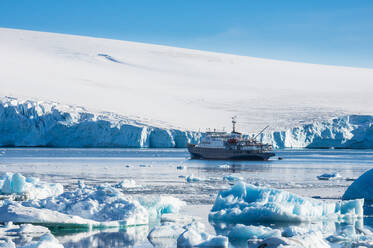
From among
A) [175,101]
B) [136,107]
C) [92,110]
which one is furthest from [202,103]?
[92,110]

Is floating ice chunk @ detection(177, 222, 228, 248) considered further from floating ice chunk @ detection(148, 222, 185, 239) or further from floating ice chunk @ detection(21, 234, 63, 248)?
floating ice chunk @ detection(21, 234, 63, 248)

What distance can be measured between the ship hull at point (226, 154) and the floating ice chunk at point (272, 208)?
26.3 metres

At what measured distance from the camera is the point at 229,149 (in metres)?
37.2

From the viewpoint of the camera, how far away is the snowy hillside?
172 feet

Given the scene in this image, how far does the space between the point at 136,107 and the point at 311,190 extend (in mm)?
40085

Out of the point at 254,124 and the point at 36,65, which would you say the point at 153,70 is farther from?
the point at 254,124

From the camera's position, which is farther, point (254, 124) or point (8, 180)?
point (254, 124)

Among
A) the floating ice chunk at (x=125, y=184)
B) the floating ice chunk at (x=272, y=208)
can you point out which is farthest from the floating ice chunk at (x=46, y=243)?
the floating ice chunk at (x=125, y=184)

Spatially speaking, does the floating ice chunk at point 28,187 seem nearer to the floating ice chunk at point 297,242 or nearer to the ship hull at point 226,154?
the floating ice chunk at point 297,242

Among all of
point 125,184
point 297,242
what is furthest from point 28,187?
point 297,242

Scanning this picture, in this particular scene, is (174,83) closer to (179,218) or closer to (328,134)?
(328,134)

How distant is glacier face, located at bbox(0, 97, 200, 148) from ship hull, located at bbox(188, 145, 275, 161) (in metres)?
7.73

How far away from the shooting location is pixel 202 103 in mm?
60219

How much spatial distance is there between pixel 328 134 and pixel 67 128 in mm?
19313
